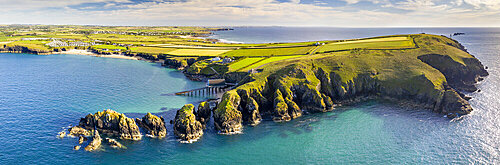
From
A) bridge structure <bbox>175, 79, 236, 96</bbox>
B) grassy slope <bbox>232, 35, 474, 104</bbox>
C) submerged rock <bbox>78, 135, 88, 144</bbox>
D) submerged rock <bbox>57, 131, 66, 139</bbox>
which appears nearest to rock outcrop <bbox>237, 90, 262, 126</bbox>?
grassy slope <bbox>232, 35, 474, 104</bbox>

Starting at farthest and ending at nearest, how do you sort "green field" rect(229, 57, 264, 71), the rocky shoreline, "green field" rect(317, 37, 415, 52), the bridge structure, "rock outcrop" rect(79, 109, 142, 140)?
"green field" rect(317, 37, 415, 52) < "green field" rect(229, 57, 264, 71) < the bridge structure < the rocky shoreline < "rock outcrop" rect(79, 109, 142, 140)

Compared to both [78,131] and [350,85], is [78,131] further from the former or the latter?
[350,85]

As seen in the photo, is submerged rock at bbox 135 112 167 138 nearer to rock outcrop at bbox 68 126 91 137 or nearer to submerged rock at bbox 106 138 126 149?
submerged rock at bbox 106 138 126 149

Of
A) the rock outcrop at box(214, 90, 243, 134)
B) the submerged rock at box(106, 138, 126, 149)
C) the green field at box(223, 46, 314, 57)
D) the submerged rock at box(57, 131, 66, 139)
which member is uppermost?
the green field at box(223, 46, 314, 57)

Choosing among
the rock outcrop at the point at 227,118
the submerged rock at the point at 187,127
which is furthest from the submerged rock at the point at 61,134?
the rock outcrop at the point at 227,118

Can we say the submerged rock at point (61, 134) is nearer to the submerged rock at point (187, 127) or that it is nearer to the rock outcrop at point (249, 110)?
the submerged rock at point (187, 127)
